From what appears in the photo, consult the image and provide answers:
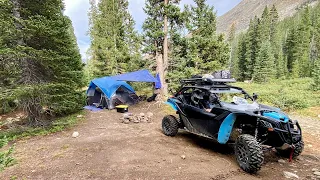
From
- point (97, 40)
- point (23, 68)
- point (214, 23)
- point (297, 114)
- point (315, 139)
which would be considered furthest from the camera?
point (97, 40)

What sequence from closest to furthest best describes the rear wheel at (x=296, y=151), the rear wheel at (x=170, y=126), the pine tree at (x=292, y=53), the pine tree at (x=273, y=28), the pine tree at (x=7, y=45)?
the rear wheel at (x=296, y=151) < the rear wheel at (x=170, y=126) < the pine tree at (x=7, y=45) < the pine tree at (x=292, y=53) < the pine tree at (x=273, y=28)

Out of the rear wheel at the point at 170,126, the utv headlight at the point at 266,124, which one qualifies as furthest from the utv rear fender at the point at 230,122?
the rear wheel at the point at 170,126

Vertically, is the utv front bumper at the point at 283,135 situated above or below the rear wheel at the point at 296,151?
above

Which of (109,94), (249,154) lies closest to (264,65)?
(109,94)

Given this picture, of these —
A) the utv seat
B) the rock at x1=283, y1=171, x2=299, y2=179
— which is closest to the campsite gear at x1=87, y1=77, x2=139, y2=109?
the utv seat

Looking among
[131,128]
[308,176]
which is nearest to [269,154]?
[308,176]

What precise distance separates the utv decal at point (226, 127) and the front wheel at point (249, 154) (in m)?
0.37

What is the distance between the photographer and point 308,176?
13.6 feet

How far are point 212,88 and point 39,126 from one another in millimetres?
7142

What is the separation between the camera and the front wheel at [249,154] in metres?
4.07

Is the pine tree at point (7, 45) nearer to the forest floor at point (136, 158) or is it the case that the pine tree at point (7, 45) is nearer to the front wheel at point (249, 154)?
the forest floor at point (136, 158)

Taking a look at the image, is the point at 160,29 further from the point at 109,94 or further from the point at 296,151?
the point at 296,151

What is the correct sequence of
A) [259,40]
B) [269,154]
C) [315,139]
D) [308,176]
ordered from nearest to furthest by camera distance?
1. [308,176]
2. [269,154]
3. [315,139]
4. [259,40]

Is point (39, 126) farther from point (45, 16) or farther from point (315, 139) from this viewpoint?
point (315, 139)
